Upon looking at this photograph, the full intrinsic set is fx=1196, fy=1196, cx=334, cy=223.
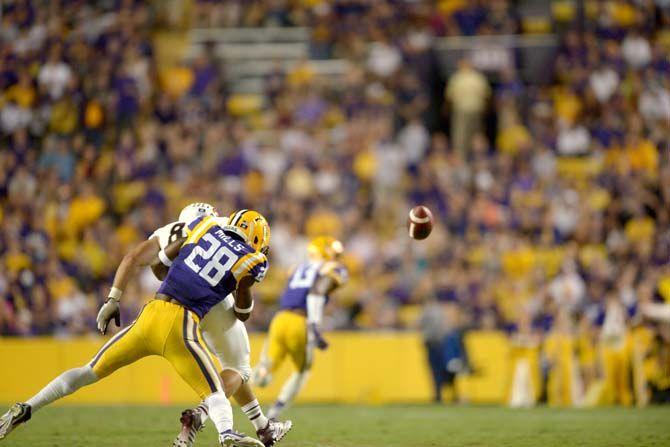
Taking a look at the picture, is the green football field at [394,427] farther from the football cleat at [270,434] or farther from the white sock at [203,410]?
the white sock at [203,410]

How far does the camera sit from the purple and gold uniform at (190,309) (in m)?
7.45

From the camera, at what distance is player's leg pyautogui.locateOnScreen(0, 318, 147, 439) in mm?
7527

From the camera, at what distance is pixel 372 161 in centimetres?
1819

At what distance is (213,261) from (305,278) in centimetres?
440

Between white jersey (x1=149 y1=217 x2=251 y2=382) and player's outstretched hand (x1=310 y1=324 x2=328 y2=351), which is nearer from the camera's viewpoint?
white jersey (x1=149 y1=217 x2=251 y2=382)

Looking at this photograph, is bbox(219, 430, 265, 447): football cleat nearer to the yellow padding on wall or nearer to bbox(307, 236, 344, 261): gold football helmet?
bbox(307, 236, 344, 261): gold football helmet

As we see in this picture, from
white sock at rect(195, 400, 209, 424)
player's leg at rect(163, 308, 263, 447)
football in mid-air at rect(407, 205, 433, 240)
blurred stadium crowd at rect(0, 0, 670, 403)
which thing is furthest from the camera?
blurred stadium crowd at rect(0, 0, 670, 403)

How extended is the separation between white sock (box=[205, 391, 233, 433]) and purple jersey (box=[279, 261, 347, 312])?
450 cm

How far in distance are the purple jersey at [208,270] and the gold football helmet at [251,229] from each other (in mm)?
112

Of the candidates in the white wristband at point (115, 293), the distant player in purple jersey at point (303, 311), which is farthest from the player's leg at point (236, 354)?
the distant player in purple jersey at point (303, 311)

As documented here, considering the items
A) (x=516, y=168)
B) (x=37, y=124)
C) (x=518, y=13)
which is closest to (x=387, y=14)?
(x=518, y=13)

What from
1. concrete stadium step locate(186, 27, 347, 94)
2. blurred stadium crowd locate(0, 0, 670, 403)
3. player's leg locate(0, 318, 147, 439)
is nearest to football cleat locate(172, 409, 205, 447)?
player's leg locate(0, 318, 147, 439)

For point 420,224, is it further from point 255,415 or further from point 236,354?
point 255,415

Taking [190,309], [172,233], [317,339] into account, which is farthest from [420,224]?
[190,309]
